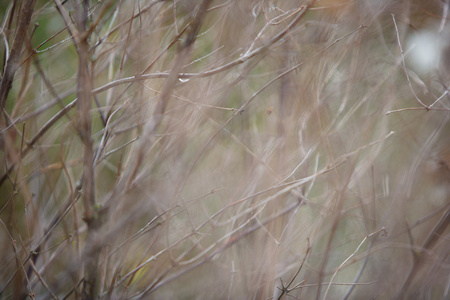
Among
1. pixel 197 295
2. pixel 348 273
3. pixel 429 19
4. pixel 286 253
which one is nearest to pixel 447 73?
pixel 429 19

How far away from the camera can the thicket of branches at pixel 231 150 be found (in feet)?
3.99

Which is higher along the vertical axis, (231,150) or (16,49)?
(16,49)

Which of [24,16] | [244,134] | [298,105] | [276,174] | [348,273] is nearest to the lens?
[24,16]

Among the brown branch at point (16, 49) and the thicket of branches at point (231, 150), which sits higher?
the brown branch at point (16, 49)

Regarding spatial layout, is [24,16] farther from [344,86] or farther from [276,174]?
[344,86]

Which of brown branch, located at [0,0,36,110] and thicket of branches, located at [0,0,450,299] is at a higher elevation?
brown branch, located at [0,0,36,110]

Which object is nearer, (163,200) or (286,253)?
(163,200)

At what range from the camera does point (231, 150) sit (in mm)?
1577

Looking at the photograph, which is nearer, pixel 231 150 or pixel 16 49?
pixel 16 49

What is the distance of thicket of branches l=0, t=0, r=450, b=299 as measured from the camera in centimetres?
122

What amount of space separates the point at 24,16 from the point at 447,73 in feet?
5.99

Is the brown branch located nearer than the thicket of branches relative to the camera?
Yes

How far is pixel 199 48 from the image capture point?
169 cm

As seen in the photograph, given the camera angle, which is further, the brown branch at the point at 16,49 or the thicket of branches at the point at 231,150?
the thicket of branches at the point at 231,150
